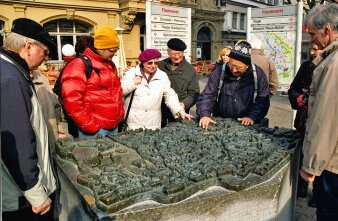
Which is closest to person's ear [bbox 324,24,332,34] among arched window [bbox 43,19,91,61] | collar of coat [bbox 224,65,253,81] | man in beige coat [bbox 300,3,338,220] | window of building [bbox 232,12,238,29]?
man in beige coat [bbox 300,3,338,220]

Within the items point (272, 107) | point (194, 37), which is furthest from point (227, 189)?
point (194, 37)

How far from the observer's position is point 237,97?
328 cm

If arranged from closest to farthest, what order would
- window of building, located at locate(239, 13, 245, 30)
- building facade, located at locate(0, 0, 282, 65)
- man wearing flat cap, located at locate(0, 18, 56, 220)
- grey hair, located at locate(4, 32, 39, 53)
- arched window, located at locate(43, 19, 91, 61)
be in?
man wearing flat cap, located at locate(0, 18, 56, 220)
grey hair, located at locate(4, 32, 39, 53)
building facade, located at locate(0, 0, 282, 65)
arched window, located at locate(43, 19, 91, 61)
window of building, located at locate(239, 13, 245, 30)

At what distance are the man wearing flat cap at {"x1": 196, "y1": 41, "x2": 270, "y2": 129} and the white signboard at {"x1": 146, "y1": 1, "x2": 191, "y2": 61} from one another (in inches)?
96.1

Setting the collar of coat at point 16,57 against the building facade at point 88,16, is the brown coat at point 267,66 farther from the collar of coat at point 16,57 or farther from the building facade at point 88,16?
the building facade at point 88,16

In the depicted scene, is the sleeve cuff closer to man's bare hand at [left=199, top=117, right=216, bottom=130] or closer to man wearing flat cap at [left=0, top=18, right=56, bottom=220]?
man wearing flat cap at [left=0, top=18, right=56, bottom=220]

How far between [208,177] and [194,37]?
21.7 metres

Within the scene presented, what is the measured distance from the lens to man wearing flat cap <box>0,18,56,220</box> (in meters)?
1.69

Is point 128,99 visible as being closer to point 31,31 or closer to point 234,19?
point 31,31

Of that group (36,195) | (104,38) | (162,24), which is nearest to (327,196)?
(36,195)

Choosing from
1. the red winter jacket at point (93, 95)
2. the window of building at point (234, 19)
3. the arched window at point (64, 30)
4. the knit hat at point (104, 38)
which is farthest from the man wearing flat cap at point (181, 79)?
the window of building at point (234, 19)

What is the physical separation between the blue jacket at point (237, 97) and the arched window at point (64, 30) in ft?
45.8

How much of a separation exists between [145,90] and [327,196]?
1980mm

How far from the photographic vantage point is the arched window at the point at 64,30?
1605 centimetres
